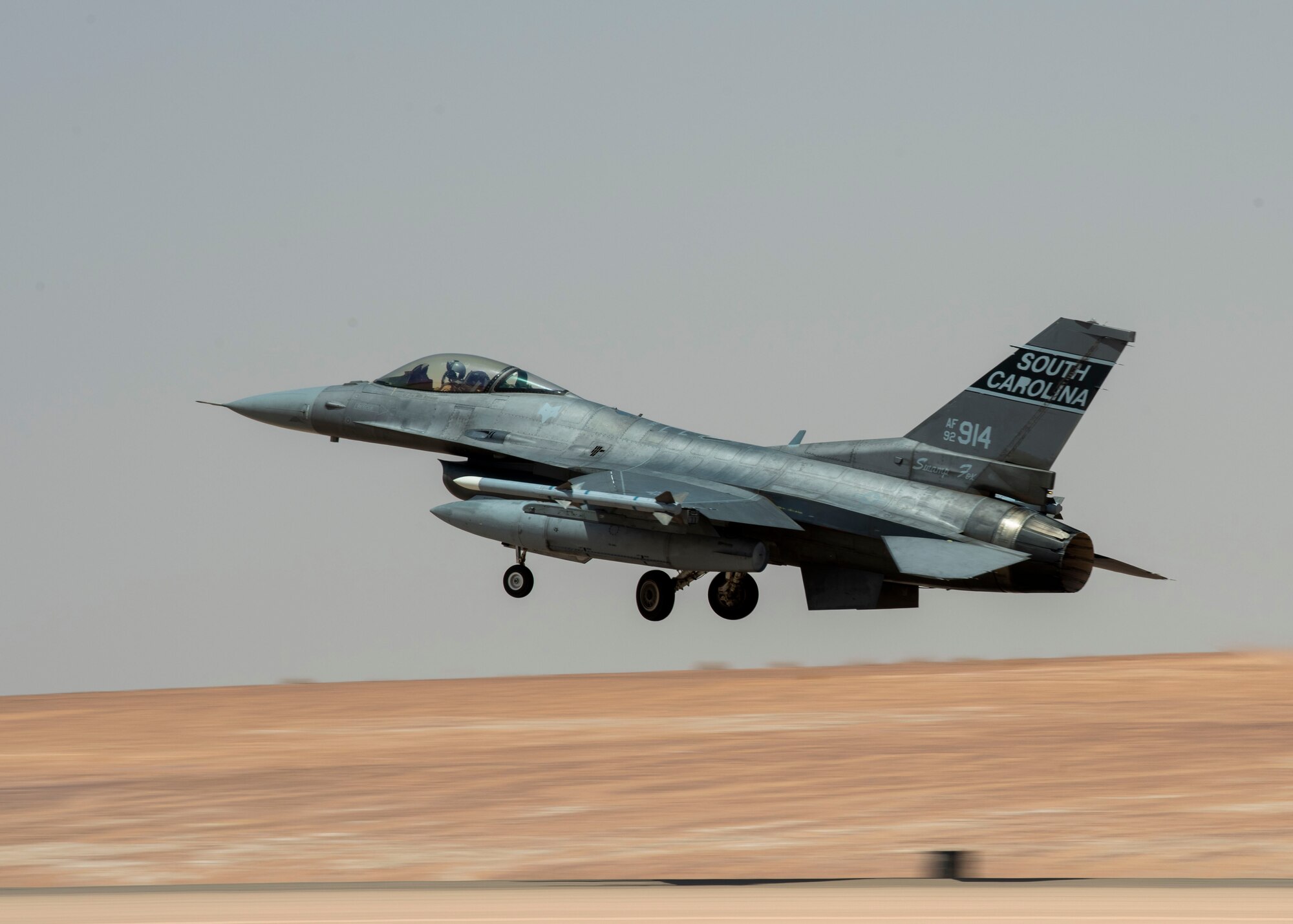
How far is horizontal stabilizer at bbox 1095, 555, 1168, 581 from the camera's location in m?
A: 26.9

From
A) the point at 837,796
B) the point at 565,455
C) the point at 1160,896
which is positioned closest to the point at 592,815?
the point at 837,796

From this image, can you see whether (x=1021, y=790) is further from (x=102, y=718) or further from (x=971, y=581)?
(x=102, y=718)

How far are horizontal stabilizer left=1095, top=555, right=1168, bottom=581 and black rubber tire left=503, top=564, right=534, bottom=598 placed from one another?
31.5ft

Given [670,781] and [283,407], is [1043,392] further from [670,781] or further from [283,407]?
[283,407]

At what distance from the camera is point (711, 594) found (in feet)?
94.7

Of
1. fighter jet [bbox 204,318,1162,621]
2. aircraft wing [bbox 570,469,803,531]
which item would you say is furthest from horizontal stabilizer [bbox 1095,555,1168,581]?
aircraft wing [bbox 570,469,803,531]

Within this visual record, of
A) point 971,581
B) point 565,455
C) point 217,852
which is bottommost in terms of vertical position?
point 217,852

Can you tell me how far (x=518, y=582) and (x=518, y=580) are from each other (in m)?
0.04

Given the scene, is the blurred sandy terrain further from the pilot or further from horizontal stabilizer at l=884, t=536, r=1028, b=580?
the pilot

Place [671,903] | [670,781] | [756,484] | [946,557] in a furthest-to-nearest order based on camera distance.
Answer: [756,484]
[946,557]
[670,781]
[671,903]

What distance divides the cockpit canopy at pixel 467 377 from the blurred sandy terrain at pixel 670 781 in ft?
18.6

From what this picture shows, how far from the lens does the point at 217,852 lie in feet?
51.9

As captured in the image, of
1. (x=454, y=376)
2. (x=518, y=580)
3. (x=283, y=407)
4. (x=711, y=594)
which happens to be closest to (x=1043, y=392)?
(x=711, y=594)

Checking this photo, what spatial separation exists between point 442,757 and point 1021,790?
779 cm
